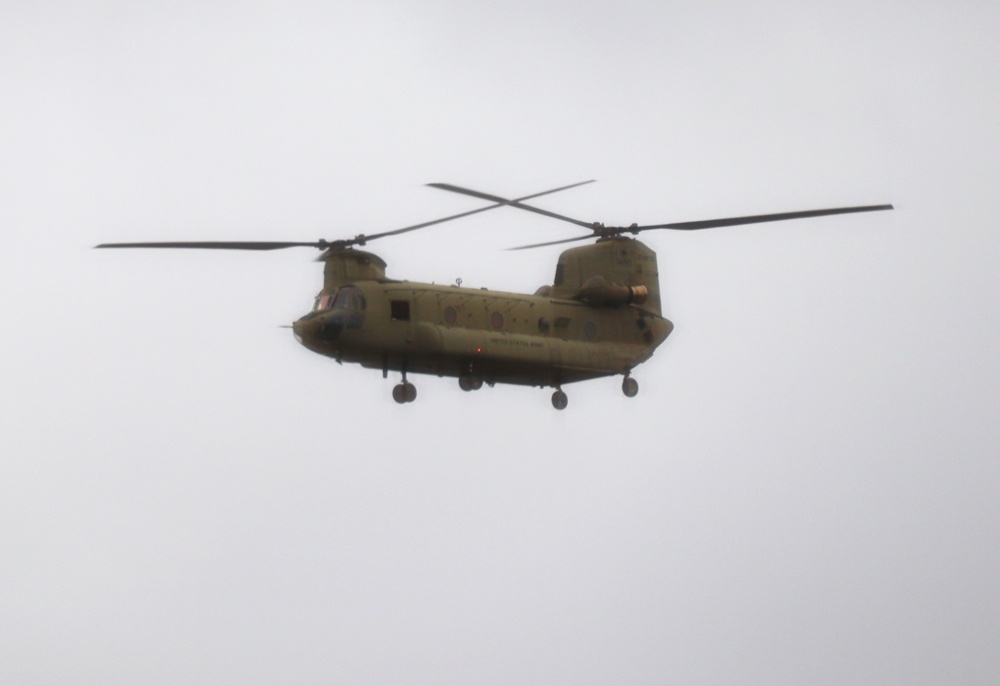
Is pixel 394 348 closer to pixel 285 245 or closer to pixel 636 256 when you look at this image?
pixel 285 245

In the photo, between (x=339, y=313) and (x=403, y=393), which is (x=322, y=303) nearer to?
(x=339, y=313)

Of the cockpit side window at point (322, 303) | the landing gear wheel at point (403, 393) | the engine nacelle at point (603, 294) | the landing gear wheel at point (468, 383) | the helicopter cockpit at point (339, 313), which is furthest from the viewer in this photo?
the engine nacelle at point (603, 294)

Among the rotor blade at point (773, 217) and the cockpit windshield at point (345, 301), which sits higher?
the rotor blade at point (773, 217)

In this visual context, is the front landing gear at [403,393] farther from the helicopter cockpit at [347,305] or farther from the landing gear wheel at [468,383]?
the helicopter cockpit at [347,305]

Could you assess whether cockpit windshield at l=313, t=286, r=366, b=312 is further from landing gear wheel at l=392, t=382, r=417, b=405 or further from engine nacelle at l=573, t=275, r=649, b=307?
engine nacelle at l=573, t=275, r=649, b=307

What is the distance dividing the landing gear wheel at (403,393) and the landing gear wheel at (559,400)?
178 inches

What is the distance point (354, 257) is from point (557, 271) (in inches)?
289

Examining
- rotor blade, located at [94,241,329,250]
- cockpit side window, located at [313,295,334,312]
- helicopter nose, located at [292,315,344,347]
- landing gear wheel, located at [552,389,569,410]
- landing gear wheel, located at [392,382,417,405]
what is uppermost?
rotor blade, located at [94,241,329,250]

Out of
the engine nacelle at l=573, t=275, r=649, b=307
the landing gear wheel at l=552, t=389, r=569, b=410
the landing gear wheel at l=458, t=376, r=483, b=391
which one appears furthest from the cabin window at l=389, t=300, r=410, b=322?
the engine nacelle at l=573, t=275, r=649, b=307

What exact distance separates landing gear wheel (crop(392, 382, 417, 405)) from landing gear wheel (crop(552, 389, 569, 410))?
14.8 ft

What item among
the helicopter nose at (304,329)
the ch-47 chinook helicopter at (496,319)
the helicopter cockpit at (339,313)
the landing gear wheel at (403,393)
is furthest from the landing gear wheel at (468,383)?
the helicopter nose at (304,329)

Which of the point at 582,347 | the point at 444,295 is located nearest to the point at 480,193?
the point at 444,295

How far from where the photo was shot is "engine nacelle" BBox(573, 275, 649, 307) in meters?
52.3

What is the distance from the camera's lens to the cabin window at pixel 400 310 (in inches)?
1885
